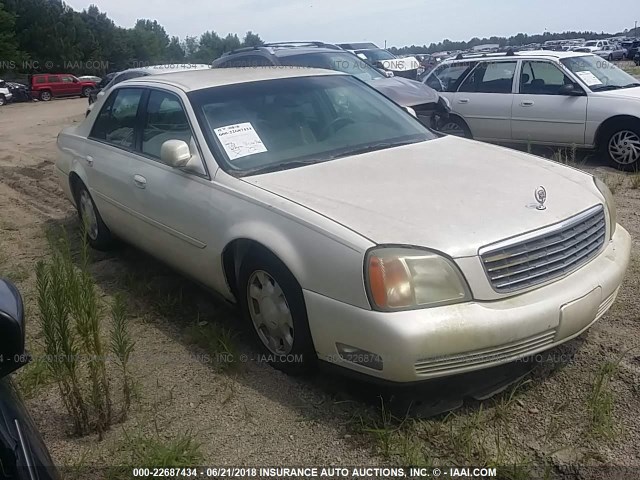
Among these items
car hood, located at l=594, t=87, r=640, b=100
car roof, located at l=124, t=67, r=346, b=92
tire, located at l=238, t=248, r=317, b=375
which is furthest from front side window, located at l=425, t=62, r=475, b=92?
tire, located at l=238, t=248, r=317, b=375

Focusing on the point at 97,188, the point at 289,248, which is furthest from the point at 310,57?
the point at 289,248

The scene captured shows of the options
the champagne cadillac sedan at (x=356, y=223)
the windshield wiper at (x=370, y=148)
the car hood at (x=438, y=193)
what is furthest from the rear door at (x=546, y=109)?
the windshield wiper at (x=370, y=148)

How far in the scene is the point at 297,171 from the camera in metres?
3.67

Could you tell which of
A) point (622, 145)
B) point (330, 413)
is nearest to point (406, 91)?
point (622, 145)

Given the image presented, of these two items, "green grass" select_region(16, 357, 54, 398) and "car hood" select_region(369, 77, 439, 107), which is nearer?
"green grass" select_region(16, 357, 54, 398)

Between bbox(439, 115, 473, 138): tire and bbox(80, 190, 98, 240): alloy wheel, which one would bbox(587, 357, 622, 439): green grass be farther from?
bbox(439, 115, 473, 138): tire

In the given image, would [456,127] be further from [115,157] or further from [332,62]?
[115,157]

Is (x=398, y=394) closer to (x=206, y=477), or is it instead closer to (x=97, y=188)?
(x=206, y=477)

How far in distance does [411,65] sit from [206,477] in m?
15.3

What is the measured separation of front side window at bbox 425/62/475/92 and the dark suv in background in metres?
0.42

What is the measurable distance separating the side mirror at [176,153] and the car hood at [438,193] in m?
0.51

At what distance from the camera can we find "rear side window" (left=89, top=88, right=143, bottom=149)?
15.9 feet

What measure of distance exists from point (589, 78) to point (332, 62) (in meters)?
3.74

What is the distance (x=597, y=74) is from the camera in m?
8.64
